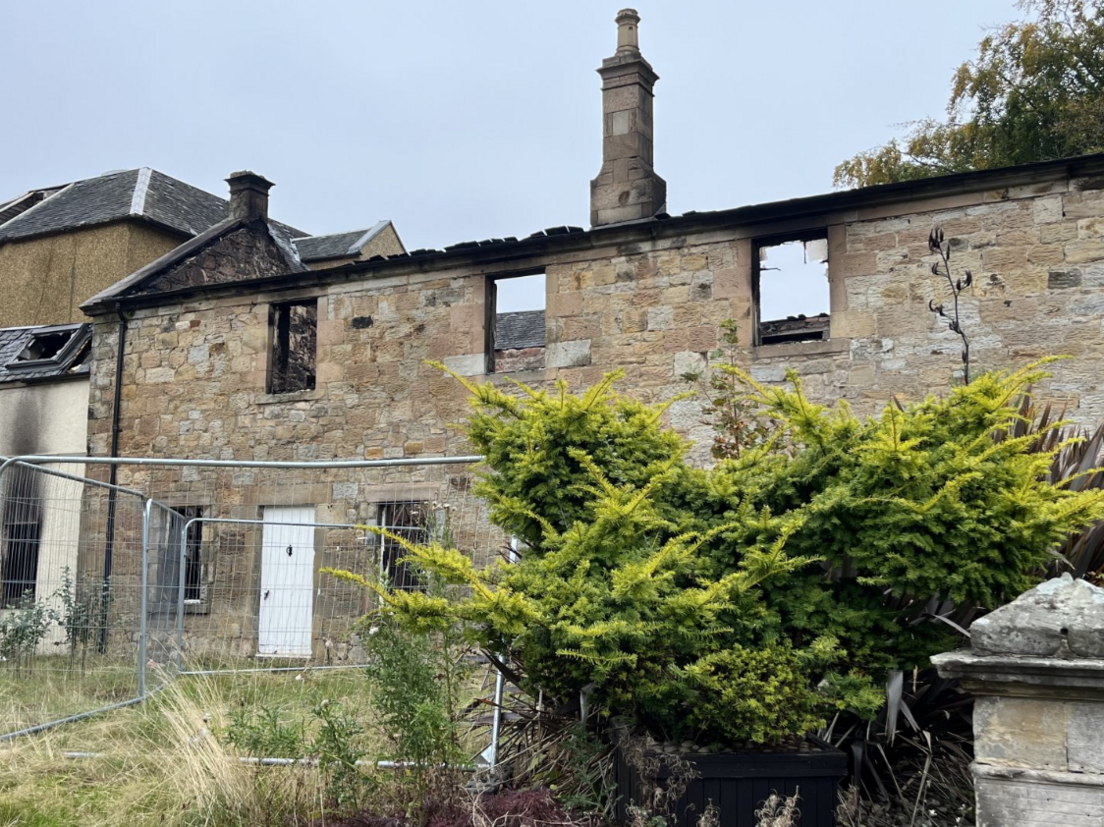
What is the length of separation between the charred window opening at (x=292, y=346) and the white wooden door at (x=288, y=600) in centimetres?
409

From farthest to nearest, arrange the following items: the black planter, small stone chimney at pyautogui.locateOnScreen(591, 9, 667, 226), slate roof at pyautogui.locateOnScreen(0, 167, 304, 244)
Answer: slate roof at pyautogui.locateOnScreen(0, 167, 304, 244) < small stone chimney at pyautogui.locateOnScreen(591, 9, 667, 226) < the black planter

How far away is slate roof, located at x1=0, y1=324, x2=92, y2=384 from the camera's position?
16828 millimetres

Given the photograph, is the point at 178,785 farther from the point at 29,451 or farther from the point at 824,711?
the point at 29,451

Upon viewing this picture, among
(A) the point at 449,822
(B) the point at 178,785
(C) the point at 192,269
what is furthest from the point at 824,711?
(C) the point at 192,269

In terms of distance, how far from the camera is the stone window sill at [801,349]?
11168 mm

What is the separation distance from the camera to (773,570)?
4203mm

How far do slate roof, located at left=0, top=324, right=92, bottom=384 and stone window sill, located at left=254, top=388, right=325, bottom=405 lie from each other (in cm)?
374

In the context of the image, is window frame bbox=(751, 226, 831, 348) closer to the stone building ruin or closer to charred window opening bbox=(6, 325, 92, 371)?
the stone building ruin

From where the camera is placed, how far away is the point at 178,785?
4.94 metres

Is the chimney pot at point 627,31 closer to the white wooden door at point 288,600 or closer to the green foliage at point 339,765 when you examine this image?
the white wooden door at point 288,600

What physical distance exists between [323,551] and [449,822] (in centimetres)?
558

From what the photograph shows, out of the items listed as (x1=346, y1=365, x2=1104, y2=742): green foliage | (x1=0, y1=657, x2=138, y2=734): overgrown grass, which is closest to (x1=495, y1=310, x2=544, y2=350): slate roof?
(x1=0, y1=657, x2=138, y2=734): overgrown grass

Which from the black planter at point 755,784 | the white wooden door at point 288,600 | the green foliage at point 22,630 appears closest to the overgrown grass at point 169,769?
the green foliage at point 22,630

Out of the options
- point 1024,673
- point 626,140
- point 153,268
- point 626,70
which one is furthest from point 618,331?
point 1024,673
